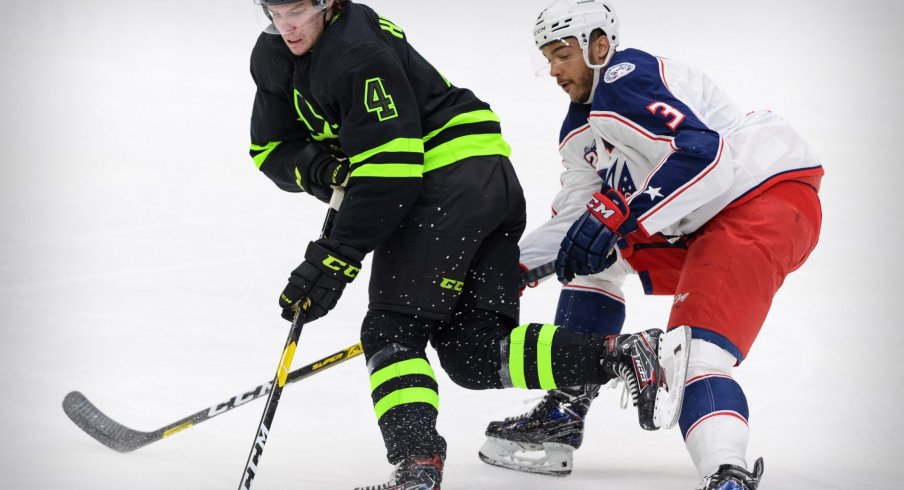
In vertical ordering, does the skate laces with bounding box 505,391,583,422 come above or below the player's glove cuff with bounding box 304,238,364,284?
below

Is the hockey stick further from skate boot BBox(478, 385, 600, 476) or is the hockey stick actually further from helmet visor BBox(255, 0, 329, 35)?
helmet visor BBox(255, 0, 329, 35)

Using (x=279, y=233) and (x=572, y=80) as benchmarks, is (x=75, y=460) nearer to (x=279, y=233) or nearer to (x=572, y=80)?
(x=572, y=80)

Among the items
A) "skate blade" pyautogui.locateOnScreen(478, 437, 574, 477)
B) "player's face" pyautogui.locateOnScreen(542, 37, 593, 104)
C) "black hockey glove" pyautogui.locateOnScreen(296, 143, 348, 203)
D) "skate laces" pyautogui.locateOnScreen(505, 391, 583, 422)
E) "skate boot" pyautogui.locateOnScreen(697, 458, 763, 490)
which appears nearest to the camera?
"skate boot" pyautogui.locateOnScreen(697, 458, 763, 490)

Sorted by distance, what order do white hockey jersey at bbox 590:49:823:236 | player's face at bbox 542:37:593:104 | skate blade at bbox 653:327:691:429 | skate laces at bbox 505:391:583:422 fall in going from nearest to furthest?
skate blade at bbox 653:327:691:429 → white hockey jersey at bbox 590:49:823:236 → player's face at bbox 542:37:593:104 → skate laces at bbox 505:391:583:422

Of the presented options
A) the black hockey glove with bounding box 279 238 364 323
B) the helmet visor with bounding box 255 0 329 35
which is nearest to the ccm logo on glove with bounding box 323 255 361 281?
the black hockey glove with bounding box 279 238 364 323

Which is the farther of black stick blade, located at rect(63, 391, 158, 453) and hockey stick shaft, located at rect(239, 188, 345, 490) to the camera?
black stick blade, located at rect(63, 391, 158, 453)

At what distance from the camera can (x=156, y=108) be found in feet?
19.6

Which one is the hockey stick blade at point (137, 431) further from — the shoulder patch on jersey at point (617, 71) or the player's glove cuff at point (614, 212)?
the shoulder patch on jersey at point (617, 71)

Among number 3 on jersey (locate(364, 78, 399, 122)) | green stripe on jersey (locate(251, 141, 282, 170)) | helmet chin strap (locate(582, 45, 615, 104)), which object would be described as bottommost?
number 3 on jersey (locate(364, 78, 399, 122))

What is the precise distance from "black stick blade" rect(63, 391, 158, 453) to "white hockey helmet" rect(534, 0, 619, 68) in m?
1.43

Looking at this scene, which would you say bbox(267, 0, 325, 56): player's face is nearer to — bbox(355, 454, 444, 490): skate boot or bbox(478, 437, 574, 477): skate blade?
bbox(355, 454, 444, 490): skate boot

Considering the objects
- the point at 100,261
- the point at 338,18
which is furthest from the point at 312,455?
the point at 100,261

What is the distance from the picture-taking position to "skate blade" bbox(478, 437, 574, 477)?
2574 millimetres

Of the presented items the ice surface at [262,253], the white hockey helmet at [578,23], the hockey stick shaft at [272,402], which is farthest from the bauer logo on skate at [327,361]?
the white hockey helmet at [578,23]
